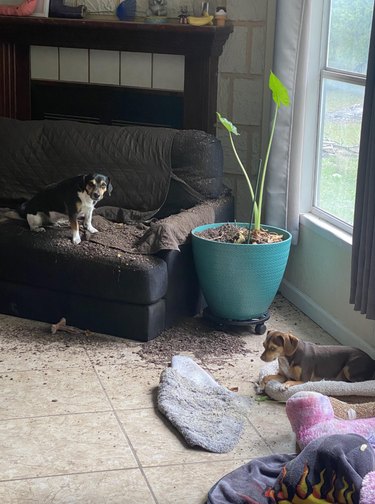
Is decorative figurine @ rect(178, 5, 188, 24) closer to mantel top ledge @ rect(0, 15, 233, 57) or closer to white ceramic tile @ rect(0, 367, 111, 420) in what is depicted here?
mantel top ledge @ rect(0, 15, 233, 57)

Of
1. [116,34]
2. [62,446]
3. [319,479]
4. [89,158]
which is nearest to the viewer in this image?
[319,479]

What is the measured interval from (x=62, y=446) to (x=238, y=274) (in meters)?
1.31

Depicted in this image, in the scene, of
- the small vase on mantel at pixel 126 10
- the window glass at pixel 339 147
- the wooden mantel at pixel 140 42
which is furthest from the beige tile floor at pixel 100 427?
the small vase on mantel at pixel 126 10

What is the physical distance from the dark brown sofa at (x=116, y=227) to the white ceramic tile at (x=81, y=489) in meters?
1.19

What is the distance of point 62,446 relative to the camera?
3.00 m

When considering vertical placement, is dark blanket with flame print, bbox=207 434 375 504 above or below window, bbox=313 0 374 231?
below

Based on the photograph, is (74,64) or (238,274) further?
(74,64)

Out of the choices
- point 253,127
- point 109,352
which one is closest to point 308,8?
point 253,127

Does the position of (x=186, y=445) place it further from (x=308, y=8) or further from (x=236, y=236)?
(x=308, y=8)

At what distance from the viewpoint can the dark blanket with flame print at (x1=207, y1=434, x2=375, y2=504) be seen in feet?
8.04

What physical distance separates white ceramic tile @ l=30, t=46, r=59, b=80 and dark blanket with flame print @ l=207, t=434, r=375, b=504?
322cm

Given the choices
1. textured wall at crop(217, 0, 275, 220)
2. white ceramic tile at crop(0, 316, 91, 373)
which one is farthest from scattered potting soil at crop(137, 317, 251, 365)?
textured wall at crop(217, 0, 275, 220)

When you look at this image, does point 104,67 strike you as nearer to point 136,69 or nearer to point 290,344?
point 136,69

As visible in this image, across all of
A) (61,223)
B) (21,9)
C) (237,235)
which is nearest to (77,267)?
(61,223)
